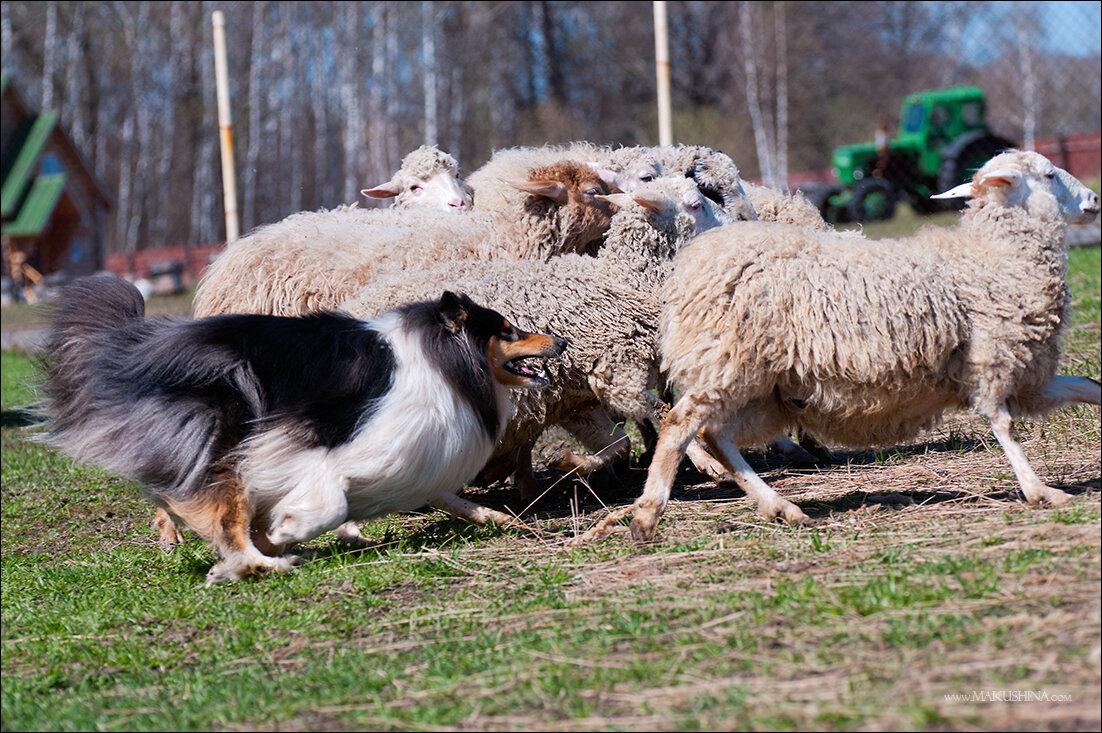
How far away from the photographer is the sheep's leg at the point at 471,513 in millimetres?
5293

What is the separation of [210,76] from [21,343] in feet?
69.7

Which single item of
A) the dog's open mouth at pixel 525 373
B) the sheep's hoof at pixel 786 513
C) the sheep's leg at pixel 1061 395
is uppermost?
the dog's open mouth at pixel 525 373

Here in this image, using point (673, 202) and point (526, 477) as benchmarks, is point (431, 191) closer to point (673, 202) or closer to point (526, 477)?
point (673, 202)

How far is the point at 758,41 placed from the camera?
36250mm

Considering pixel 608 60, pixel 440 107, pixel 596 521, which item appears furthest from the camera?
pixel 608 60

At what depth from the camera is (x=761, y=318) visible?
15.5ft

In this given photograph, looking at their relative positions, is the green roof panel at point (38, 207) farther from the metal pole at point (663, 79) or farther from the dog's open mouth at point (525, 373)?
the dog's open mouth at point (525, 373)

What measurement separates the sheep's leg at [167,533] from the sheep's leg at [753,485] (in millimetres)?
2783

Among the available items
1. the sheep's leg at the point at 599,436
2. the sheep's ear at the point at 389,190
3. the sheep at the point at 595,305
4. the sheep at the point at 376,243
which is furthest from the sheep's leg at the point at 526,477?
the sheep's ear at the point at 389,190

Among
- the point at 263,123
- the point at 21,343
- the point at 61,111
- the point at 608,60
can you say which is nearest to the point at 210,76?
the point at 263,123

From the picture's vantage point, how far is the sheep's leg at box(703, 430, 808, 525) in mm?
4812

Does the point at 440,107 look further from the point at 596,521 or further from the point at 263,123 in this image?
the point at 596,521

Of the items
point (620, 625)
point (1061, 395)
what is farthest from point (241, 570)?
point (1061, 395)

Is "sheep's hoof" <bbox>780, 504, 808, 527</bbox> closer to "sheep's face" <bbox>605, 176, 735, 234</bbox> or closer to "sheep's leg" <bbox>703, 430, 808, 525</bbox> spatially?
"sheep's leg" <bbox>703, 430, 808, 525</bbox>
